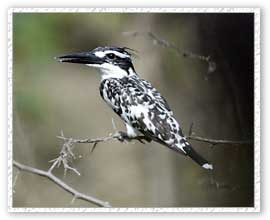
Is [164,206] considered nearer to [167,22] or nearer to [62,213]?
[62,213]

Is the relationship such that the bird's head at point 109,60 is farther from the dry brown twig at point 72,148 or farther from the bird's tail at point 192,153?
the bird's tail at point 192,153

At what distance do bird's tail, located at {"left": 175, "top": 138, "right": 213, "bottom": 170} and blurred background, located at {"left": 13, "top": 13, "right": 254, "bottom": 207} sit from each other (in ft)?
0.08

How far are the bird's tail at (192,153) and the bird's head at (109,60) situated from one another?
1.19ft

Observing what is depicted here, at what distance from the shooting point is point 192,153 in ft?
7.70

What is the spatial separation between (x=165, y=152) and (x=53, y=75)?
1.85 ft

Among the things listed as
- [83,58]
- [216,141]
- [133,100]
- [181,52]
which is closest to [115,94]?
[133,100]

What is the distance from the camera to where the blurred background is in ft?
7.82

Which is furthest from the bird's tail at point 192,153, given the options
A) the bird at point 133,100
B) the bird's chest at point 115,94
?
the bird's chest at point 115,94

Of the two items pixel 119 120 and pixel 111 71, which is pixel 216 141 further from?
pixel 111 71

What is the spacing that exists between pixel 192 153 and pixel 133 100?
32 cm

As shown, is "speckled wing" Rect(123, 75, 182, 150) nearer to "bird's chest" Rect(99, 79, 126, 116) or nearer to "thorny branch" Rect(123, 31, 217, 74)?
"bird's chest" Rect(99, 79, 126, 116)

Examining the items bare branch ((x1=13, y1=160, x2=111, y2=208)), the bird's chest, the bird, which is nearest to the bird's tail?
the bird

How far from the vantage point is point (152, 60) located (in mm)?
2428

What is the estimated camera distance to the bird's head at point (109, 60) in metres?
2.40
